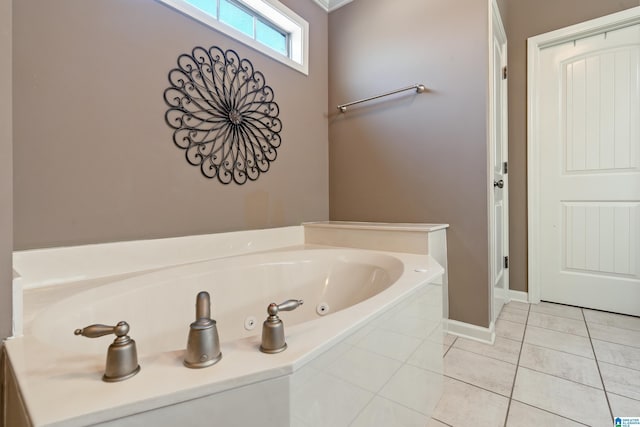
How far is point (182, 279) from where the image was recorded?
117 cm

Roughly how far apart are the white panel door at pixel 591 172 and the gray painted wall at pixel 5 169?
2.90 meters

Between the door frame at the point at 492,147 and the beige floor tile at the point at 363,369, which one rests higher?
the door frame at the point at 492,147

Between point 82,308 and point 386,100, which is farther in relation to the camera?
point 386,100

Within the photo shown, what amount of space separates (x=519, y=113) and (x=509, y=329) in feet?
5.41

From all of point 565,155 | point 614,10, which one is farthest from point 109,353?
point 614,10

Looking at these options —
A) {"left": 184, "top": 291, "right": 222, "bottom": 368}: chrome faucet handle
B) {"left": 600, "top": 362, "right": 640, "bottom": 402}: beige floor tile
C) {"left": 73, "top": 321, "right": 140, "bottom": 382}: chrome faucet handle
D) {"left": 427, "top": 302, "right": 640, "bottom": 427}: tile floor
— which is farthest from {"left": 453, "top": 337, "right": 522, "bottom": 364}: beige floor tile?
{"left": 73, "top": 321, "right": 140, "bottom": 382}: chrome faucet handle

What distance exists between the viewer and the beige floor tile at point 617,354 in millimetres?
1359

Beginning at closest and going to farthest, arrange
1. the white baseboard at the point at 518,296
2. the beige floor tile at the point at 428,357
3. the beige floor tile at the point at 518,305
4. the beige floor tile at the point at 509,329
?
the beige floor tile at the point at 428,357 → the beige floor tile at the point at 509,329 → the beige floor tile at the point at 518,305 → the white baseboard at the point at 518,296

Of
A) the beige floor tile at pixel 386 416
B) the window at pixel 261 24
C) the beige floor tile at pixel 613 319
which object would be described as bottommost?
the beige floor tile at pixel 613 319

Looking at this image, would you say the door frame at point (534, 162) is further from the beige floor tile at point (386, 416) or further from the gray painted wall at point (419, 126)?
the beige floor tile at point (386, 416)

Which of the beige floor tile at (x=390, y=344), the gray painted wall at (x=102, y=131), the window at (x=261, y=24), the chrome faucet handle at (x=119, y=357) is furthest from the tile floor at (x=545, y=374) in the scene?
the window at (x=261, y=24)

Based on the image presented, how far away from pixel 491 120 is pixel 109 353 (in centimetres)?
201

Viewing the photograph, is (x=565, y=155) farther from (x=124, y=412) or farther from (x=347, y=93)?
(x=124, y=412)

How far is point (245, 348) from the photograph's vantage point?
0.56 m
